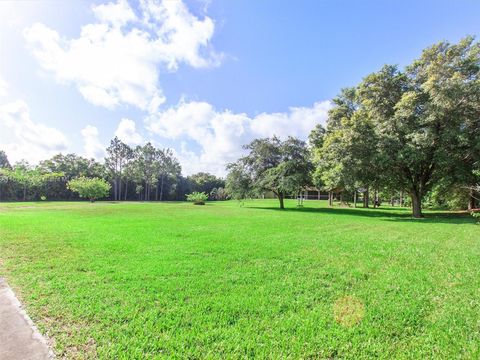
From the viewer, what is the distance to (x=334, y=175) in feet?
56.7

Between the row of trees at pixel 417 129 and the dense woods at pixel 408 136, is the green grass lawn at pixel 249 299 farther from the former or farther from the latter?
the row of trees at pixel 417 129

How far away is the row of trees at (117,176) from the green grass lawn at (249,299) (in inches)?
1776

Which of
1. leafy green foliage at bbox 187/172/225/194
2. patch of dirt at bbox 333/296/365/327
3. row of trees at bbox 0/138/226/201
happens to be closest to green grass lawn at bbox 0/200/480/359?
patch of dirt at bbox 333/296/365/327

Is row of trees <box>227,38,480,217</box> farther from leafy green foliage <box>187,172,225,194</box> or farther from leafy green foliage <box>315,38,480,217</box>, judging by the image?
leafy green foliage <box>187,172,225,194</box>

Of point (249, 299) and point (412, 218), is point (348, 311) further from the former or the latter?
point (412, 218)

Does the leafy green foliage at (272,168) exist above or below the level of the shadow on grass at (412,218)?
above

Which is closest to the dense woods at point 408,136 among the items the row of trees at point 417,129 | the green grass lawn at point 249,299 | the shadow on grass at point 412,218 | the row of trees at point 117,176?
the row of trees at point 417,129

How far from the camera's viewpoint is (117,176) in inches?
2313

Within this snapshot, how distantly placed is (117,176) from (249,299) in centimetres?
6181

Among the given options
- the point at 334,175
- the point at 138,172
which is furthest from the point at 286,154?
the point at 138,172

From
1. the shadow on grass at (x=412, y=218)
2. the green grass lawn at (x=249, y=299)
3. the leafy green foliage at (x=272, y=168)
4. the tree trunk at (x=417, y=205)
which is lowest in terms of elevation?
the green grass lawn at (x=249, y=299)

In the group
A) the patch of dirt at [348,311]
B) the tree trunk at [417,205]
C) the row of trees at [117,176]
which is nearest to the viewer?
the patch of dirt at [348,311]

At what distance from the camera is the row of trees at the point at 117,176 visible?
4760cm

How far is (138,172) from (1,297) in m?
58.3
